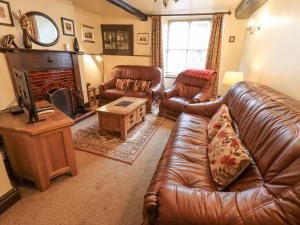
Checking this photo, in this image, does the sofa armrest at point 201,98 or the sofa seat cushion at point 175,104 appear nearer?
the sofa armrest at point 201,98

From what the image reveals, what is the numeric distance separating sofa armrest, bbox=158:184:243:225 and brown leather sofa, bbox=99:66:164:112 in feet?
9.35

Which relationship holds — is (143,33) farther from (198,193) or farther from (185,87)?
Result: (198,193)

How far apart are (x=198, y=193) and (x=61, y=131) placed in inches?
53.4

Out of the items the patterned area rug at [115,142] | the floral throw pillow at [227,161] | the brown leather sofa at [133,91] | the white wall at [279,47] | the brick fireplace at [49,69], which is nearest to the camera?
the floral throw pillow at [227,161]

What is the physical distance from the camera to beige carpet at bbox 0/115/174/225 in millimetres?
1378

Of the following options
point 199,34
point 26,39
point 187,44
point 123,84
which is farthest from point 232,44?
point 26,39

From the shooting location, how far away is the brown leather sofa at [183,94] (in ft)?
10.4

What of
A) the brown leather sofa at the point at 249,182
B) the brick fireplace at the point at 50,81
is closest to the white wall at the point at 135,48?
the brick fireplace at the point at 50,81

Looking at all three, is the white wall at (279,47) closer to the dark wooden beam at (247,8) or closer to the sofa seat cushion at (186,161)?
the dark wooden beam at (247,8)

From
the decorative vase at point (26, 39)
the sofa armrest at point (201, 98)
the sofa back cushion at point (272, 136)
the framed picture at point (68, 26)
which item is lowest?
the sofa armrest at point (201, 98)

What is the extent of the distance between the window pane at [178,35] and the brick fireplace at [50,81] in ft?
9.58

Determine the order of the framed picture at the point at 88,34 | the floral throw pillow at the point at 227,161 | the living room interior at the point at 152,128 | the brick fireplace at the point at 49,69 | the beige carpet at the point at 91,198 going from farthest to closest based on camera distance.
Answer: the framed picture at the point at 88,34 → the brick fireplace at the point at 49,69 → the beige carpet at the point at 91,198 → the floral throw pillow at the point at 227,161 → the living room interior at the point at 152,128

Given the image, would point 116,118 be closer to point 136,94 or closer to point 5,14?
point 136,94

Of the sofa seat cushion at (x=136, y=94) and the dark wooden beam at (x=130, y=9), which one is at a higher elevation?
the dark wooden beam at (x=130, y=9)
